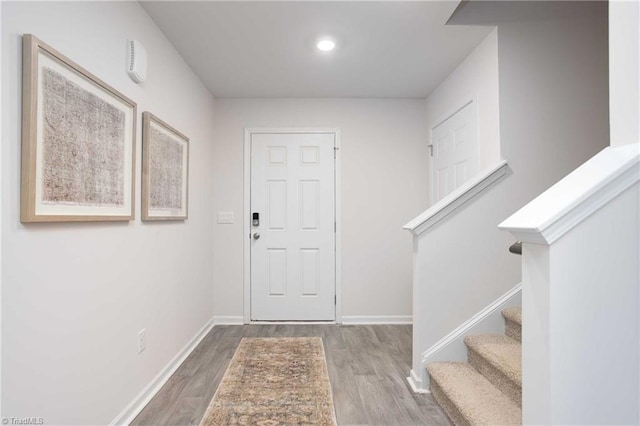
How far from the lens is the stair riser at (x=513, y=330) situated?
2.14 metres

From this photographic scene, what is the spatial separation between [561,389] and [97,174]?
1.95 m

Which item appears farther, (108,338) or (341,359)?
(341,359)

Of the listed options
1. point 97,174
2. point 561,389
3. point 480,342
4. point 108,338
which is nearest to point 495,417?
point 480,342

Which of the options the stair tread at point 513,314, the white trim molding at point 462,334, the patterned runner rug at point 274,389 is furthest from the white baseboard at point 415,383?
the stair tread at point 513,314

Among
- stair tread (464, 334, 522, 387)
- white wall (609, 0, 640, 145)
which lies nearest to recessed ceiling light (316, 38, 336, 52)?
white wall (609, 0, 640, 145)

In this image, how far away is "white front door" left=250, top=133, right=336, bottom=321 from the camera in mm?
3771

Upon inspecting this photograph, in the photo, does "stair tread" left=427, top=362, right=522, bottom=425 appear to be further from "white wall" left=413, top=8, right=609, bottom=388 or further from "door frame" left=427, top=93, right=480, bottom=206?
"door frame" left=427, top=93, right=480, bottom=206

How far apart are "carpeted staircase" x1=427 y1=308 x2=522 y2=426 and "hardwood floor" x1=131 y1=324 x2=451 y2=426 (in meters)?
0.15

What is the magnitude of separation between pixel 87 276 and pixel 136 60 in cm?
117

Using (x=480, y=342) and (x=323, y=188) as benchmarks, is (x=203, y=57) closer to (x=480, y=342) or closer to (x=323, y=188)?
(x=323, y=188)

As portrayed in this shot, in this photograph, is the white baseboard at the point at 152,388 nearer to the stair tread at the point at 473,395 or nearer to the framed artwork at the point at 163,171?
the framed artwork at the point at 163,171

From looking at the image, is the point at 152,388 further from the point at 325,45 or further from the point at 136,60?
the point at 325,45

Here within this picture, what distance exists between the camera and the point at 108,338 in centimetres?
176

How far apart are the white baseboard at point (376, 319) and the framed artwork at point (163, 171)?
194 cm
